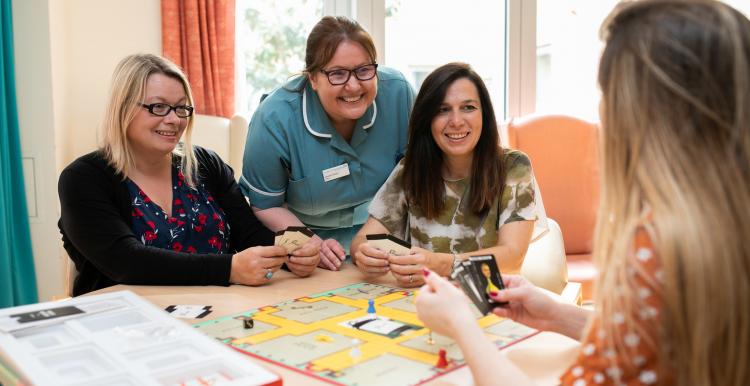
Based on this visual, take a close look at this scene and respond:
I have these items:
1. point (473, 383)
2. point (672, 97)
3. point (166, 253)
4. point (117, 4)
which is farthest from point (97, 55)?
point (672, 97)

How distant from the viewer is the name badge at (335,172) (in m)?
2.46

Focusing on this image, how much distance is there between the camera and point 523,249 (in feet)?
6.81

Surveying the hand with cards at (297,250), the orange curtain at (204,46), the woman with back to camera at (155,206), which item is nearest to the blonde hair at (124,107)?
the woman with back to camera at (155,206)

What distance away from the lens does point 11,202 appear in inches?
128

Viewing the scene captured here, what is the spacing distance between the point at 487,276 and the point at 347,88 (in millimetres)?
1141

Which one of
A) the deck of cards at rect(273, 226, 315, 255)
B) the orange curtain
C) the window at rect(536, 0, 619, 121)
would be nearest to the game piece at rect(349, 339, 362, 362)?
the deck of cards at rect(273, 226, 315, 255)

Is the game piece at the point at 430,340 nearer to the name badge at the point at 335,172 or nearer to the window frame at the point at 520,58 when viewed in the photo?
the name badge at the point at 335,172

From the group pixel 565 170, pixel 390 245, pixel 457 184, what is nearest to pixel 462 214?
pixel 457 184

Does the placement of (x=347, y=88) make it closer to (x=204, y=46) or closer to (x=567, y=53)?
(x=204, y=46)

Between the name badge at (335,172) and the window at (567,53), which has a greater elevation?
the window at (567,53)

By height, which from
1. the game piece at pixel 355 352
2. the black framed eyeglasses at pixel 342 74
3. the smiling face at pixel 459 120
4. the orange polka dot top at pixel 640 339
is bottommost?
the game piece at pixel 355 352

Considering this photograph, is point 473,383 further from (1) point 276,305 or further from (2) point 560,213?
(2) point 560,213

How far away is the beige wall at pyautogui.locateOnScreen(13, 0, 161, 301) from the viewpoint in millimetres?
3311

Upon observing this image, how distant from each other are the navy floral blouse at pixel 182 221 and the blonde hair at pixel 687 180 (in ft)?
5.15
